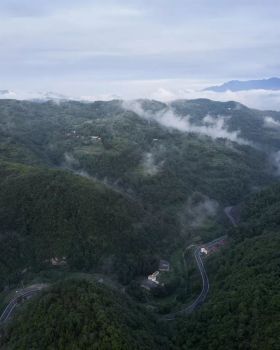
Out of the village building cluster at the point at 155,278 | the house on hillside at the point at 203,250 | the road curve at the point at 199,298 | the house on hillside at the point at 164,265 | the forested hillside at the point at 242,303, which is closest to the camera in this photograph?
the forested hillside at the point at 242,303

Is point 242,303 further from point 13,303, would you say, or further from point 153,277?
point 13,303

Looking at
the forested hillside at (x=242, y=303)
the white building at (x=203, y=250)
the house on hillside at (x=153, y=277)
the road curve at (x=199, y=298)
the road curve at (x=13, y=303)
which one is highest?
the forested hillside at (x=242, y=303)

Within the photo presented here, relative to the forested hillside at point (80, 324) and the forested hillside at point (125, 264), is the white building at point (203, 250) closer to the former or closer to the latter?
the forested hillside at point (125, 264)

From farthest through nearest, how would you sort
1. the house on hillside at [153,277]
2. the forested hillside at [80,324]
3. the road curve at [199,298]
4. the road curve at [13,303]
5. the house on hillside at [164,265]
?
1. the house on hillside at [164,265]
2. the house on hillside at [153,277]
3. the road curve at [199,298]
4. the road curve at [13,303]
5. the forested hillside at [80,324]

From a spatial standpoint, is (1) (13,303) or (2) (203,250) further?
(2) (203,250)

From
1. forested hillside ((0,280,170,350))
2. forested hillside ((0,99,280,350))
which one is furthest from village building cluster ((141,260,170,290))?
forested hillside ((0,280,170,350))

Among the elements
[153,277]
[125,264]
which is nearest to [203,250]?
[153,277]

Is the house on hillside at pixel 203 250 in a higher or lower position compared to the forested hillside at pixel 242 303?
lower

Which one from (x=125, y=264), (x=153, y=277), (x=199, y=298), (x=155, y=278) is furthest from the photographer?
(x=125, y=264)

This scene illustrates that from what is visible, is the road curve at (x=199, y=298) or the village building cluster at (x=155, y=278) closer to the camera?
the road curve at (x=199, y=298)

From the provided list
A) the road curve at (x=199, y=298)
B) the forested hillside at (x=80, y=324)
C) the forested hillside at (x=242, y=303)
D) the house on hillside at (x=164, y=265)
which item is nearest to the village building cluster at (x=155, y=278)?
the house on hillside at (x=164, y=265)

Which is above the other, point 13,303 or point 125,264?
point 13,303

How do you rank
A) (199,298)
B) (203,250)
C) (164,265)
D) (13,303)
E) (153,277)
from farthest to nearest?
1. (203,250)
2. (164,265)
3. (153,277)
4. (199,298)
5. (13,303)
